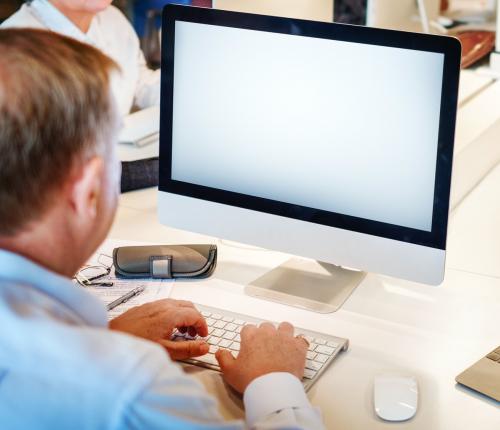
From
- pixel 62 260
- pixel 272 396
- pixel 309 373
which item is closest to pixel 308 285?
pixel 309 373

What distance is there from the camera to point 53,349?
0.78 m

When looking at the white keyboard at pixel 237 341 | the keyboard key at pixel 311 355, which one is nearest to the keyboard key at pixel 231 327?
the white keyboard at pixel 237 341

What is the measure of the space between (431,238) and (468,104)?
1333mm

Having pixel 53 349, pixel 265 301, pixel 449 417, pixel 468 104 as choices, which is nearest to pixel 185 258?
pixel 265 301

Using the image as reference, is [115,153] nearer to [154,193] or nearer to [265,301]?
[265,301]

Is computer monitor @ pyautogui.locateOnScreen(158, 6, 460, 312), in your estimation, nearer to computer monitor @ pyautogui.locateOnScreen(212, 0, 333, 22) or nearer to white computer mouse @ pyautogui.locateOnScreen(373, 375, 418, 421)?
white computer mouse @ pyautogui.locateOnScreen(373, 375, 418, 421)

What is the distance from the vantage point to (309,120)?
1.36 metres

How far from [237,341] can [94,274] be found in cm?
38

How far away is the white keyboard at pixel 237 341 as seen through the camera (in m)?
1.22

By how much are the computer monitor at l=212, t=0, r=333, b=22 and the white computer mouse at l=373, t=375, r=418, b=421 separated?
1.23 metres

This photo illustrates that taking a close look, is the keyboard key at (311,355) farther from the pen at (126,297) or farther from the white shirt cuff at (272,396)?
the pen at (126,297)

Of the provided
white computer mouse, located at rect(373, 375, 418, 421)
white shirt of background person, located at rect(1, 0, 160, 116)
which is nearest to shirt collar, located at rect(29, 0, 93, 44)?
white shirt of background person, located at rect(1, 0, 160, 116)

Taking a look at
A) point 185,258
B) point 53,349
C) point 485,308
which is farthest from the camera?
point 185,258

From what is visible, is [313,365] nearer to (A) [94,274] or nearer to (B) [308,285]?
(B) [308,285]
